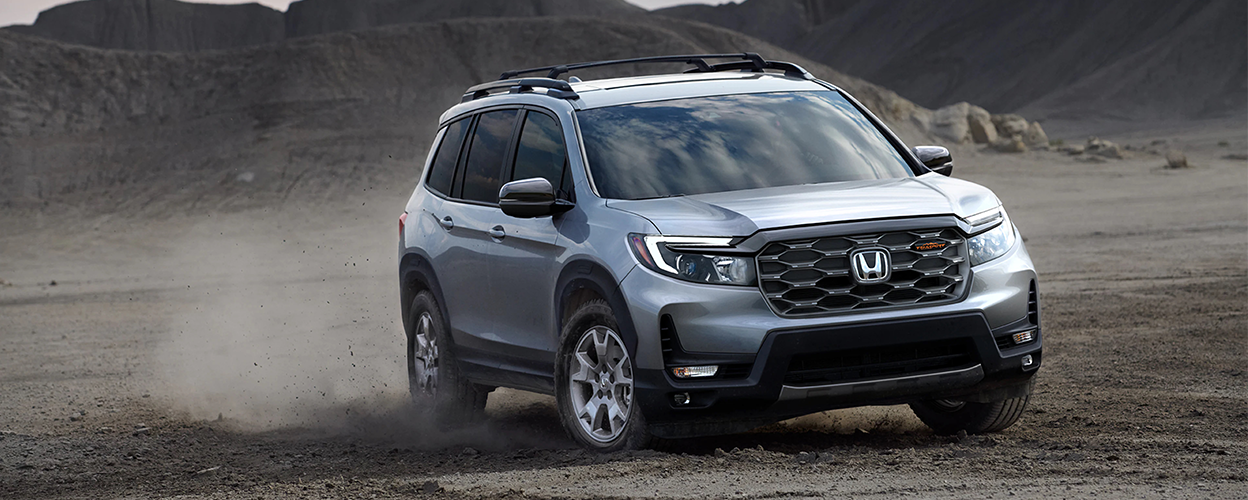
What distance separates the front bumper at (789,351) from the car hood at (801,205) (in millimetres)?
270

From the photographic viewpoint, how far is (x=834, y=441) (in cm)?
708

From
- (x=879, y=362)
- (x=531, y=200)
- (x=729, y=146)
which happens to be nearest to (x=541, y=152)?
(x=531, y=200)

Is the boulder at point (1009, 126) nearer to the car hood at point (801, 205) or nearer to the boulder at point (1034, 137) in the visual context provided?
the boulder at point (1034, 137)

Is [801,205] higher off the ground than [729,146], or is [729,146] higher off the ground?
[729,146]

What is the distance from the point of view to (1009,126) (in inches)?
2029

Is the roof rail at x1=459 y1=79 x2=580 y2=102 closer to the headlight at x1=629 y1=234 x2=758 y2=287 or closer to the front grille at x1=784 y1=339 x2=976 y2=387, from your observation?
the headlight at x1=629 y1=234 x2=758 y2=287

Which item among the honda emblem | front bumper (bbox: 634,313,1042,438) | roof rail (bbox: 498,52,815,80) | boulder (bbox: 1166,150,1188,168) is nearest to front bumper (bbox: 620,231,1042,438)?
front bumper (bbox: 634,313,1042,438)

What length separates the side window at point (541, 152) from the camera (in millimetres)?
7281

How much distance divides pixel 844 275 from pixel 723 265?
50 centimetres

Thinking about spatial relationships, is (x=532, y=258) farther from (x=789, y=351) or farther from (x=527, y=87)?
(x=789, y=351)

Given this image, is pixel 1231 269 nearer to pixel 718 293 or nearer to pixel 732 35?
pixel 718 293

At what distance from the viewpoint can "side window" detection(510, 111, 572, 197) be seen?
728 cm

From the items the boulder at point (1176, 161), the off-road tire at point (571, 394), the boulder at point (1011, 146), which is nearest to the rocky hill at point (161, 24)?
the boulder at point (1011, 146)

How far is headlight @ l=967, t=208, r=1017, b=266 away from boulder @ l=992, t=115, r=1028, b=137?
152ft
